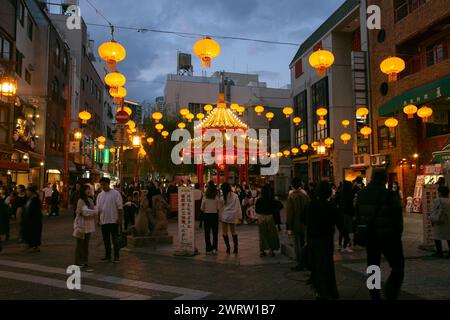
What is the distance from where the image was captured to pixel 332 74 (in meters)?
31.8

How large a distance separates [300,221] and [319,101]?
27931 mm

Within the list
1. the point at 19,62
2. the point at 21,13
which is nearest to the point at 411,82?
the point at 19,62

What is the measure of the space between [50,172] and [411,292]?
29.3 m

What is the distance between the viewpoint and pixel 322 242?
5617 millimetres

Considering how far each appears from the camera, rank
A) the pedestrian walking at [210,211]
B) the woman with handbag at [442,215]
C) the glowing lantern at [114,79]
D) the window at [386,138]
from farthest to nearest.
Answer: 1. the window at [386,138]
2. the glowing lantern at [114,79]
3. the pedestrian walking at [210,211]
4. the woman with handbag at [442,215]

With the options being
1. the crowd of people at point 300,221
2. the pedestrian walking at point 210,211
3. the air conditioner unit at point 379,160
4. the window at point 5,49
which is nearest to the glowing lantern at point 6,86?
the window at point 5,49

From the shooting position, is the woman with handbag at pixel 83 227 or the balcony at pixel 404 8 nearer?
the woman with handbag at pixel 83 227

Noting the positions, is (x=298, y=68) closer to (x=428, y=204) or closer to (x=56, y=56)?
(x=56, y=56)

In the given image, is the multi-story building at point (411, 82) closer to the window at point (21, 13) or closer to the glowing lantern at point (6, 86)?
the glowing lantern at point (6, 86)

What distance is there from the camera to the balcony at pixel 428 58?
20.4m

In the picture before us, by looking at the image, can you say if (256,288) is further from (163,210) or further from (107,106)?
(107,106)

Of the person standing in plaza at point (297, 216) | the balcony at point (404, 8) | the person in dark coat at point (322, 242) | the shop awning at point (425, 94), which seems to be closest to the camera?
the person in dark coat at point (322, 242)
